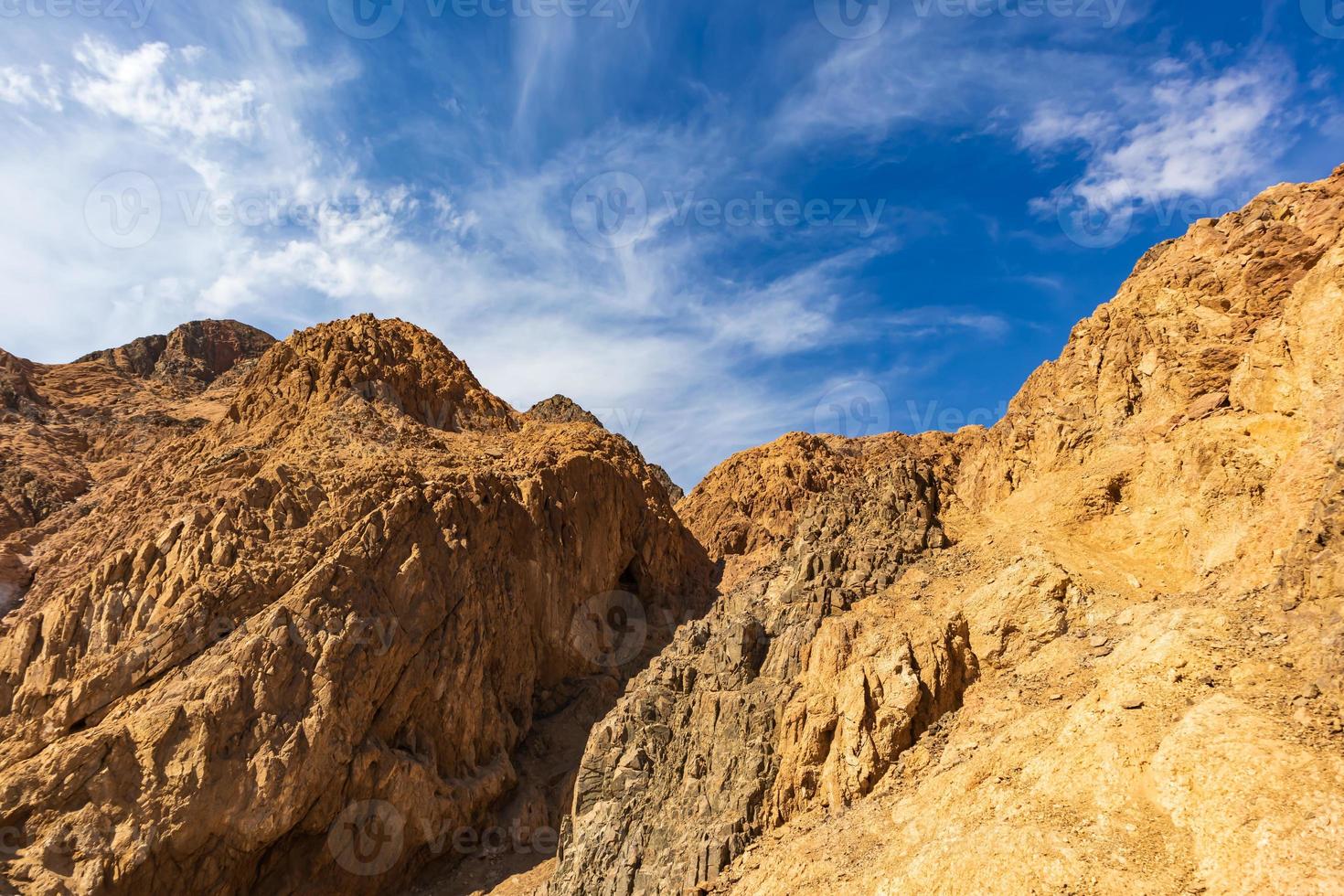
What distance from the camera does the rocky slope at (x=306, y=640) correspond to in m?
29.7

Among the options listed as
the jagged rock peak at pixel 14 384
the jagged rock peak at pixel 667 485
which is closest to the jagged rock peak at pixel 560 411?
the jagged rock peak at pixel 667 485

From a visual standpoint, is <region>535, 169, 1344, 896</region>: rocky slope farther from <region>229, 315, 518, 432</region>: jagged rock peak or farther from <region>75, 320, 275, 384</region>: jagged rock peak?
<region>75, 320, 275, 384</region>: jagged rock peak

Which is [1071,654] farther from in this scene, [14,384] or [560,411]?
[14,384]

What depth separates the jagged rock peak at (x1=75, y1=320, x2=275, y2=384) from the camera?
288ft

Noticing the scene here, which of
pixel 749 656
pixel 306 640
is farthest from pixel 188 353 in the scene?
pixel 749 656

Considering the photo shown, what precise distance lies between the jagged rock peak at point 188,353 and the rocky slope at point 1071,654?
80.1 metres

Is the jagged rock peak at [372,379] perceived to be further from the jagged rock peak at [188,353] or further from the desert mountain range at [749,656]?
the jagged rock peak at [188,353]

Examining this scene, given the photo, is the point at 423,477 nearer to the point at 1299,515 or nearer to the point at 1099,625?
the point at 1099,625

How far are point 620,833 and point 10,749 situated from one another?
2401 cm

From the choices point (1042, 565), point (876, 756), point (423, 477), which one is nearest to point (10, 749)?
point (423, 477)

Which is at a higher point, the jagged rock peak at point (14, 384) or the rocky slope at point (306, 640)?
the jagged rock peak at point (14, 384)

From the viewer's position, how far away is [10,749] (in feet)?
101

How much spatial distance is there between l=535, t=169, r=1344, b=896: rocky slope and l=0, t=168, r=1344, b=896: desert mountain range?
96 mm

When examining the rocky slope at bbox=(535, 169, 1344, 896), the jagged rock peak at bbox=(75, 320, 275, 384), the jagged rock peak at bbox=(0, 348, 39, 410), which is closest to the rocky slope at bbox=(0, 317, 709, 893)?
the rocky slope at bbox=(535, 169, 1344, 896)
